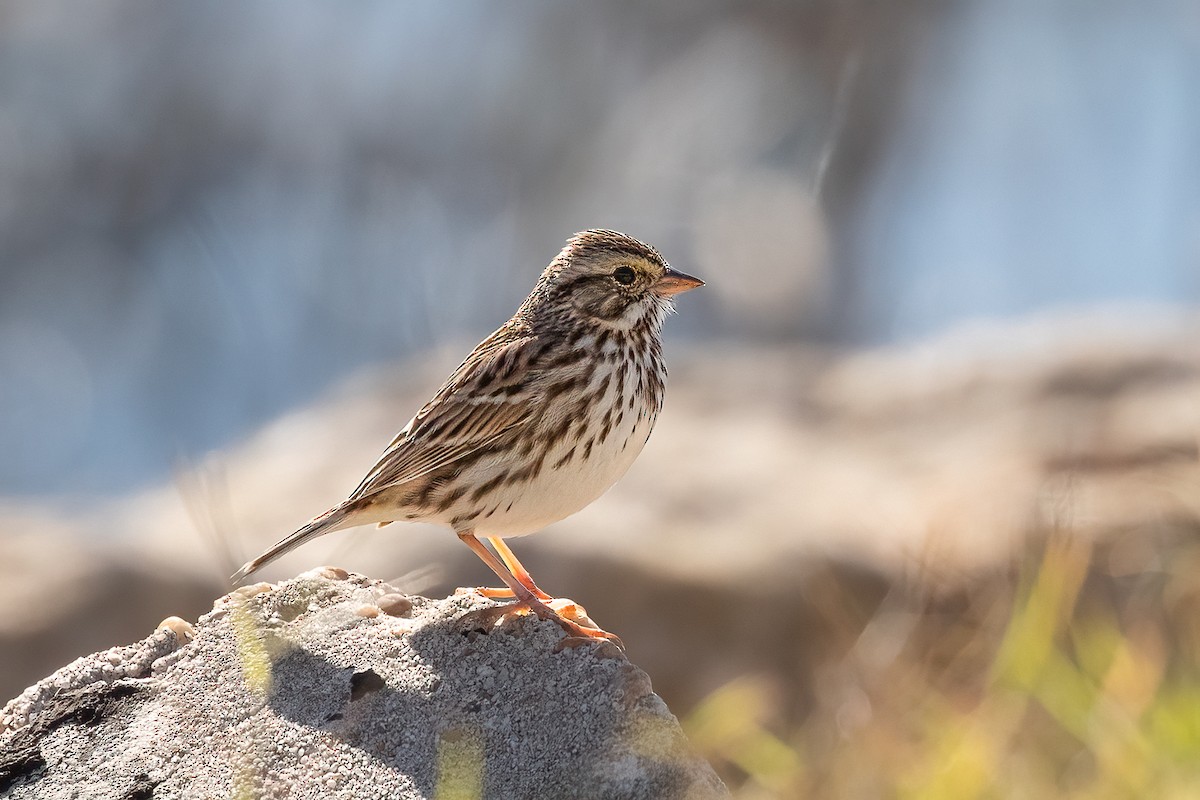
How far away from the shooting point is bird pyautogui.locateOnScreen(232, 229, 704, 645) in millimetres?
4688

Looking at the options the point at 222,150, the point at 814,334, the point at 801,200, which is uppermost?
the point at 222,150

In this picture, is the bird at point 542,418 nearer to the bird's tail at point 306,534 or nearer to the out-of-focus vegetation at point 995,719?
the bird's tail at point 306,534

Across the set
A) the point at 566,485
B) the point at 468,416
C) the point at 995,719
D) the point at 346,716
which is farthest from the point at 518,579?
the point at 995,719

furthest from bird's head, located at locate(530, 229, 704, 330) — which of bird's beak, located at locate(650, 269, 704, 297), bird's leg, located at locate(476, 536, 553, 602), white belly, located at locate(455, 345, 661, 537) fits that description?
bird's leg, located at locate(476, 536, 553, 602)

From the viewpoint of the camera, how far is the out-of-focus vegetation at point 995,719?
3.53 m

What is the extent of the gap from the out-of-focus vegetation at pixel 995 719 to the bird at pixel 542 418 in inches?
33.3

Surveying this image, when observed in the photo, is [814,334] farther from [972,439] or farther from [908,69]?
[972,439]

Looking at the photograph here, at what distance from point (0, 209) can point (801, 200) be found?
786 centimetres

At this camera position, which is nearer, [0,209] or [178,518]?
[178,518]

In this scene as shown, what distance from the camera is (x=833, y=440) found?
1103cm

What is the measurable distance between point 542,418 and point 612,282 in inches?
24.5

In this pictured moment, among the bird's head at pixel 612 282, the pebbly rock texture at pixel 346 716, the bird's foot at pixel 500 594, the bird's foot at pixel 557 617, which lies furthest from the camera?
the bird's head at pixel 612 282

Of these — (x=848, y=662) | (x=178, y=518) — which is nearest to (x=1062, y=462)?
(x=848, y=662)

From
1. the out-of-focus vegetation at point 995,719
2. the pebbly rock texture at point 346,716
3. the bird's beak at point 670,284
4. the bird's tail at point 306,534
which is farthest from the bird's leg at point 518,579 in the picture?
the bird's beak at point 670,284
